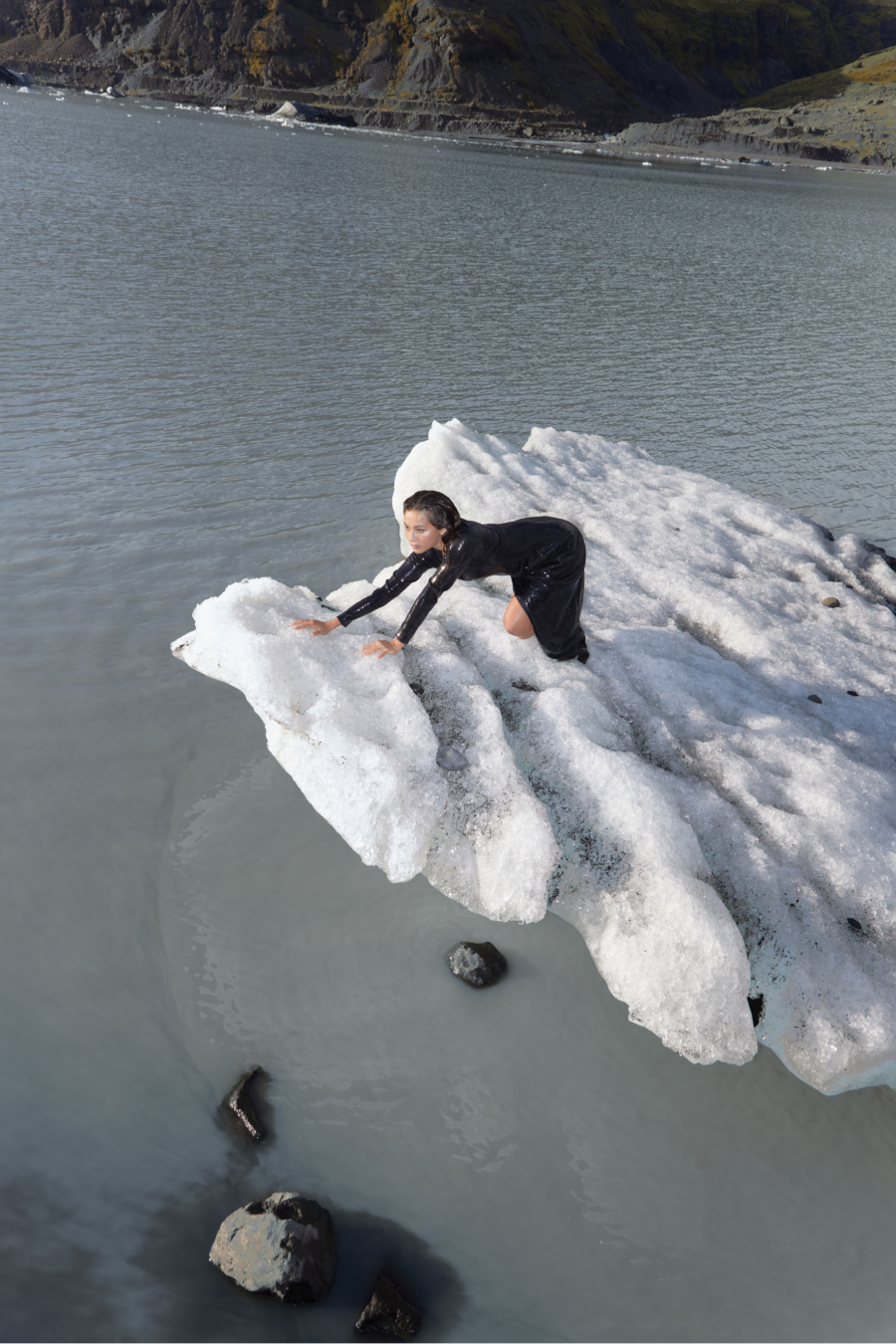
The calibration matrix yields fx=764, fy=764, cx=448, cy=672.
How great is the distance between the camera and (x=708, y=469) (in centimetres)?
1700

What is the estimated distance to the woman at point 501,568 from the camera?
24.0 ft

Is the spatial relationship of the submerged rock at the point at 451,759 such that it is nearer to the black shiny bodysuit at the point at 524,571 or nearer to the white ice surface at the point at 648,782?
the white ice surface at the point at 648,782

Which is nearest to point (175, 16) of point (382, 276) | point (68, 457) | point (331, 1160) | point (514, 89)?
point (514, 89)

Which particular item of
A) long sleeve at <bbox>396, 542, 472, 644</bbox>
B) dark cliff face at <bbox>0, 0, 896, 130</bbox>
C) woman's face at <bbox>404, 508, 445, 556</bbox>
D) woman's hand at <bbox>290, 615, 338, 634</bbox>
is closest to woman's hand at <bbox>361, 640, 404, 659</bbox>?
long sleeve at <bbox>396, 542, 472, 644</bbox>

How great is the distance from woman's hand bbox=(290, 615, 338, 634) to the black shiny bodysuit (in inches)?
4.3

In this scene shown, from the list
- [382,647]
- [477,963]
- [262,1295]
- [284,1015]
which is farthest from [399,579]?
[262,1295]

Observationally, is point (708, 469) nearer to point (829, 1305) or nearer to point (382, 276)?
point (829, 1305)

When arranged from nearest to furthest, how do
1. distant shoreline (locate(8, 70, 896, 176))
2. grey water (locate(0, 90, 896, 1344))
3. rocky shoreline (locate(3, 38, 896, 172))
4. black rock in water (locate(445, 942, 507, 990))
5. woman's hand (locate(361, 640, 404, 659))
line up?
grey water (locate(0, 90, 896, 1344)) → black rock in water (locate(445, 942, 507, 990)) → woman's hand (locate(361, 640, 404, 659)) → distant shoreline (locate(8, 70, 896, 176)) → rocky shoreline (locate(3, 38, 896, 172))

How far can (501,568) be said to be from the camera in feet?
26.1

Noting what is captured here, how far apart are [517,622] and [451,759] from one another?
7.05 ft

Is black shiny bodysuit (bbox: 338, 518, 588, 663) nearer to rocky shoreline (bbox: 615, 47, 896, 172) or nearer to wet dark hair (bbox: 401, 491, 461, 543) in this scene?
wet dark hair (bbox: 401, 491, 461, 543)

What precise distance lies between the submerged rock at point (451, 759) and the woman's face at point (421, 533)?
1931 millimetres

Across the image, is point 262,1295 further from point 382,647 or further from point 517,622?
point 517,622

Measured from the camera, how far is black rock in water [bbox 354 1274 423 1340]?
425 centimetres
